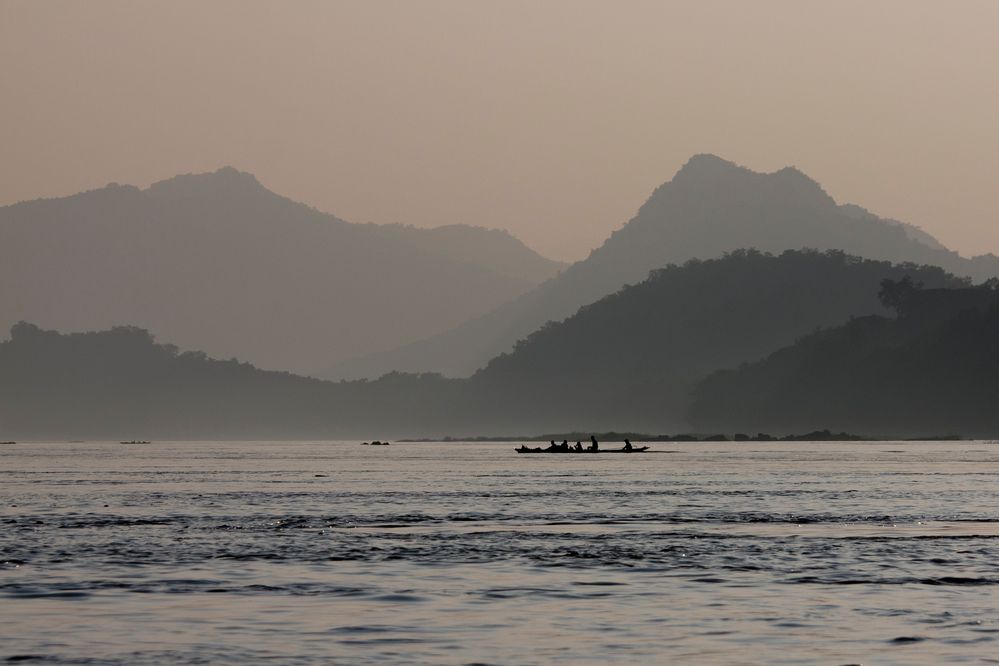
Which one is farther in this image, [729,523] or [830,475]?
[830,475]

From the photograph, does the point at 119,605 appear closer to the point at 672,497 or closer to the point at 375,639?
the point at 375,639

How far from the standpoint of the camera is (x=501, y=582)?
55.4 meters

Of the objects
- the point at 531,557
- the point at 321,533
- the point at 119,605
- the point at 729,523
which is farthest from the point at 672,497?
the point at 119,605

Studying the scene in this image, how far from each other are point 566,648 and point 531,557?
81.7 feet

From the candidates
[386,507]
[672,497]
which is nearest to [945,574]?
[386,507]

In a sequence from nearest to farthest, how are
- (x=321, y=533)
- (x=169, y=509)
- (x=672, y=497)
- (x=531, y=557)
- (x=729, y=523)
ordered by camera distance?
(x=531, y=557) → (x=321, y=533) → (x=729, y=523) → (x=169, y=509) → (x=672, y=497)

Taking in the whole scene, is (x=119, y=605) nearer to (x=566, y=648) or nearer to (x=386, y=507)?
(x=566, y=648)

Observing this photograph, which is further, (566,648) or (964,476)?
(964,476)

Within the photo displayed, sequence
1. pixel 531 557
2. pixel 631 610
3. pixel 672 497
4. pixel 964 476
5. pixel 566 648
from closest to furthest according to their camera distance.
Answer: pixel 566 648 → pixel 631 610 → pixel 531 557 → pixel 672 497 → pixel 964 476

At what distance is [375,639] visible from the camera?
41.8m

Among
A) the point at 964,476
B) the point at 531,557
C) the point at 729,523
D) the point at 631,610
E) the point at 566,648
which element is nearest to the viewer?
the point at 566,648

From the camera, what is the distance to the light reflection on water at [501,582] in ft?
133

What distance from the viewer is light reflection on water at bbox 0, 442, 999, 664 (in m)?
40.7

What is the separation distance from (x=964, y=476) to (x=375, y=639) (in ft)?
455
